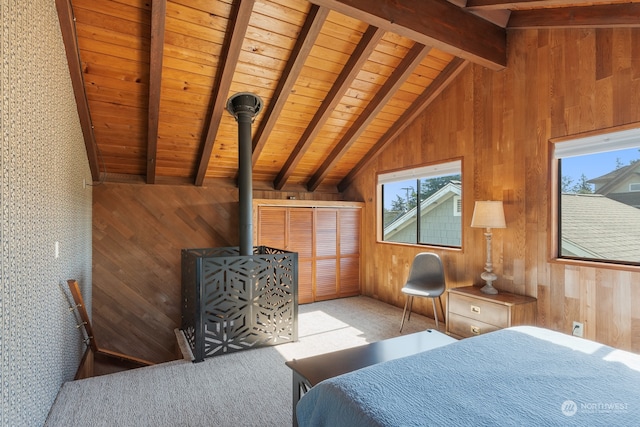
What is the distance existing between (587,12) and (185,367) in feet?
14.3

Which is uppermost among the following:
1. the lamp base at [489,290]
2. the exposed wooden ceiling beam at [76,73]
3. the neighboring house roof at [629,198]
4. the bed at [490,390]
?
the exposed wooden ceiling beam at [76,73]

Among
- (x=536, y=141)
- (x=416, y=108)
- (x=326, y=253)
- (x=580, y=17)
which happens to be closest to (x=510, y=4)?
(x=580, y=17)

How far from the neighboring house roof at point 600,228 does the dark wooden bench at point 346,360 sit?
1625 mm

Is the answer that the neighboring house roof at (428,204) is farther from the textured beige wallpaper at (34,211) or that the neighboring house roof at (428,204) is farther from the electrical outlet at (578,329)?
Result: the textured beige wallpaper at (34,211)

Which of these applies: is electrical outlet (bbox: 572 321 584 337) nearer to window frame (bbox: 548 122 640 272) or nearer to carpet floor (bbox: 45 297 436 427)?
window frame (bbox: 548 122 640 272)

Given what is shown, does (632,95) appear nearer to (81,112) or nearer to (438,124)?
(438,124)

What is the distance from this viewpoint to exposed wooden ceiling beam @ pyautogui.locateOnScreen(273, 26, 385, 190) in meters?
3.10

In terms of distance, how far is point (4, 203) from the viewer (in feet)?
4.50

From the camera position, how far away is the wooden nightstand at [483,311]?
2.92 meters

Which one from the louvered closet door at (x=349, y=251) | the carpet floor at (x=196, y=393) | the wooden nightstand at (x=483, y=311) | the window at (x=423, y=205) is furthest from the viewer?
the louvered closet door at (x=349, y=251)

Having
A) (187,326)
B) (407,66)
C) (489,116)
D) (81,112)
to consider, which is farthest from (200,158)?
(489,116)

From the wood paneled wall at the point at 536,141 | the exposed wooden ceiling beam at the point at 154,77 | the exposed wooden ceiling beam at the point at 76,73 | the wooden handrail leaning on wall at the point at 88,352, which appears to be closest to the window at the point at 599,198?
the wood paneled wall at the point at 536,141

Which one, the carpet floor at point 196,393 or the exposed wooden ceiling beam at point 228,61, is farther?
the exposed wooden ceiling beam at point 228,61

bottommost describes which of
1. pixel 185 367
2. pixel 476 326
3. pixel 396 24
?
pixel 185 367
